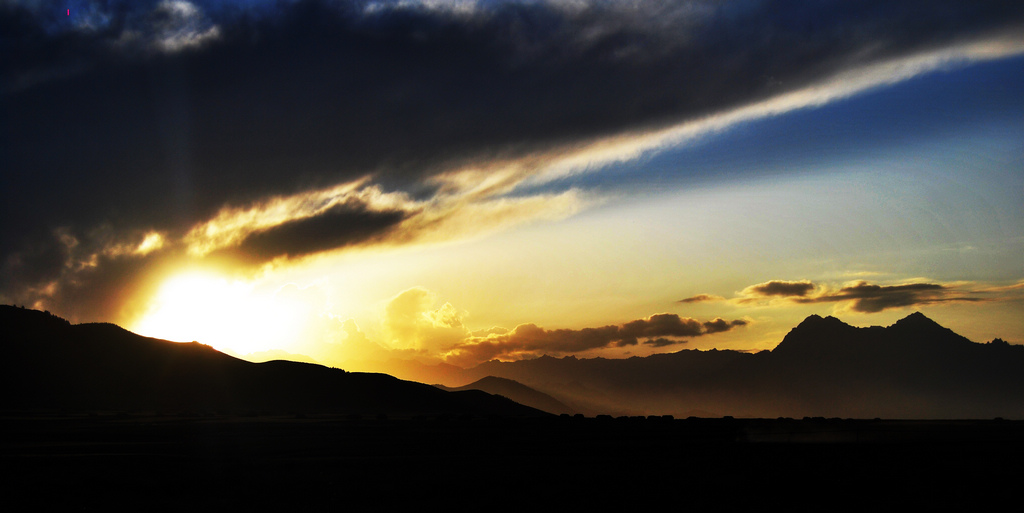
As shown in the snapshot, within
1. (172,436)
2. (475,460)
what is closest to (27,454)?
(172,436)

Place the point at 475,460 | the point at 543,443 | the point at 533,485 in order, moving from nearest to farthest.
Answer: the point at 533,485, the point at 475,460, the point at 543,443

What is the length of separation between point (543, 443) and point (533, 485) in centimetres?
4511

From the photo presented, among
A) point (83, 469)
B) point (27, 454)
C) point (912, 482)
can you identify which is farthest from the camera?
point (27, 454)

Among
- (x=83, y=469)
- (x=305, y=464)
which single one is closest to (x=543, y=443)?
(x=305, y=464)

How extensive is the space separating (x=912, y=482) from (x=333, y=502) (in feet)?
132

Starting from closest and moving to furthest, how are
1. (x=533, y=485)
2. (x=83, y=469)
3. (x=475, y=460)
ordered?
1. (x=533, y=485)
2. (x=83, y=469)
3. (x=475, y=460)

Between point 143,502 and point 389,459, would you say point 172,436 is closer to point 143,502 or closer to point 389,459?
point 389,459

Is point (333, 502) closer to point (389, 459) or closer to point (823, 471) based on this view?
point (389, 459)

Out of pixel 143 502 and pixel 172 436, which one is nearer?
pixel 143 502

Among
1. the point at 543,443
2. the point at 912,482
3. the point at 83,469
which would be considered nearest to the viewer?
the point at 912,482

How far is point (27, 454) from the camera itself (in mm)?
69375

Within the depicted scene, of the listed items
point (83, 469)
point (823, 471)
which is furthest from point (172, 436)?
point (823, 471)

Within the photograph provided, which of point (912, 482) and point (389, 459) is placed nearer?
point (912, 482)

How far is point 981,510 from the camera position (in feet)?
128
